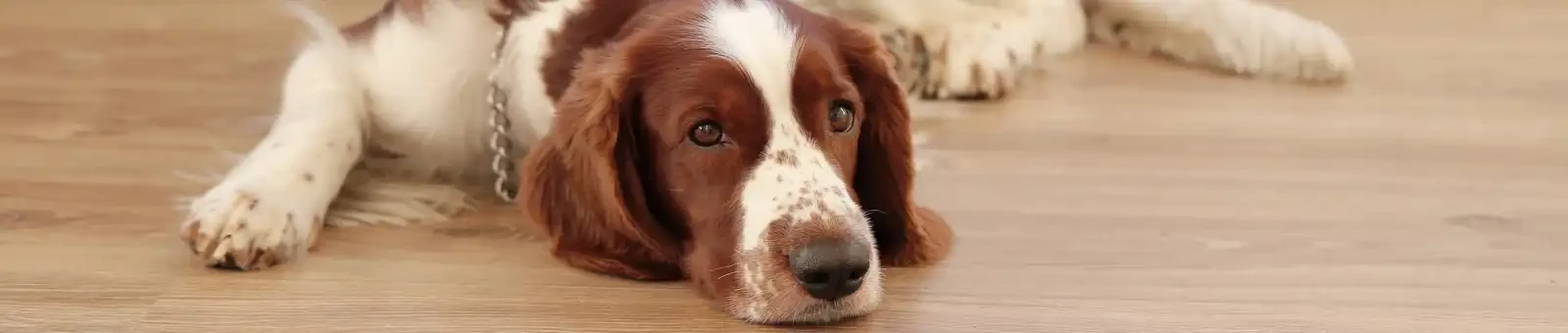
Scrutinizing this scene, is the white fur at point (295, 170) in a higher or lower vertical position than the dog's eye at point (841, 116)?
lower

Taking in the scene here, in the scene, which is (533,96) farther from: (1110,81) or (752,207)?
(1110,81)

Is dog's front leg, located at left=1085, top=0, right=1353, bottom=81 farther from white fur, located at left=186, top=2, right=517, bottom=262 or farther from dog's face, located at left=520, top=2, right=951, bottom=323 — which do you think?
white fur, located at left=186, top=2, right=517, bottom=262

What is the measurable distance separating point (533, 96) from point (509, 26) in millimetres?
135

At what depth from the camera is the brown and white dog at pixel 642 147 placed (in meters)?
1.47

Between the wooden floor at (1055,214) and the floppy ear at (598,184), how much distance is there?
37mm

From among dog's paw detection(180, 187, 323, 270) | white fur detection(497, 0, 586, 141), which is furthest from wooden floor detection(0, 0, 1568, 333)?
white fur detection(497, 0, 586, 141)

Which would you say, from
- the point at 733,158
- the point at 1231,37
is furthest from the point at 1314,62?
the point at 733,158

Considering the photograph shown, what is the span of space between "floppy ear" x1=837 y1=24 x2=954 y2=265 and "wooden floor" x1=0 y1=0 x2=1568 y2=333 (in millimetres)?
43

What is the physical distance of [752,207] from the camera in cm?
146

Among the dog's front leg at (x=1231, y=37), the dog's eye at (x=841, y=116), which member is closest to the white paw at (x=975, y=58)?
the dog's front leg at (x=1231, y=37)

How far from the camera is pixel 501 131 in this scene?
186 centimetres

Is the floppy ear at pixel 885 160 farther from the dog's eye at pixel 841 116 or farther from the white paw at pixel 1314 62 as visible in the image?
the white paw at pixel 1314 62

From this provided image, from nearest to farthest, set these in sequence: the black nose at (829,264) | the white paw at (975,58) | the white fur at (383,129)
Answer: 1. the black nose at (829,264)
2. the white fur at (383,129)
3. the white paw at (975,58)

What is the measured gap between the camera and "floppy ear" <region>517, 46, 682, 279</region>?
1.53 metres
